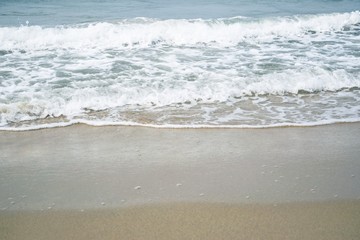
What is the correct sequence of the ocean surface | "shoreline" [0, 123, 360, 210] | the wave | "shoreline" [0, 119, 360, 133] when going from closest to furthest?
"shoreline" [0, 123, 360, 210] < "shoreline" [0, 119, 360, 133] < the ocean surface < the wave

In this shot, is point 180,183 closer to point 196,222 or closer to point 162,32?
point 196,222

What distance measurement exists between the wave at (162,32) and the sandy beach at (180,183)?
636 cm

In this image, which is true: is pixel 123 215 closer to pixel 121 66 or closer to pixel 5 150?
pixel 5 150

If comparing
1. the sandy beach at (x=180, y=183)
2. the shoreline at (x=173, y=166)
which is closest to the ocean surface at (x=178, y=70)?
the shoreline at (x=173, y=166)

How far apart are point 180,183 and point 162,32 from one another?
29.0 feet

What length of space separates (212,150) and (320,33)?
32.5 feet

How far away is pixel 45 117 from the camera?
5.30 metres

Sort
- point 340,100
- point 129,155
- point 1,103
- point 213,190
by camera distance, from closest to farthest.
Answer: point 213,190 < point 129,155 < point 1,103 < point 340,100

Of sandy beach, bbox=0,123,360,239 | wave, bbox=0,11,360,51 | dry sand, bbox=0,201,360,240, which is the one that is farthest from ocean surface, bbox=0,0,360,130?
dry sand, bbox=0,201,360,240

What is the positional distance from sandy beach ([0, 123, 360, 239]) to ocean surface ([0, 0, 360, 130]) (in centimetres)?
51

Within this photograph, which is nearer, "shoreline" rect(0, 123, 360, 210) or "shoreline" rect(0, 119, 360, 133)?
"shoreline" rect(0, 123, 360, 210)

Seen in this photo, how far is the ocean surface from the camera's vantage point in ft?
17.7

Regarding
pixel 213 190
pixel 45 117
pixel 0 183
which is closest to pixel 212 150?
pixel 213 190

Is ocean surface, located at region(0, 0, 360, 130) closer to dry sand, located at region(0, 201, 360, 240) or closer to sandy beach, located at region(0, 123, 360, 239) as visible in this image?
sandy beach, located at region(0, 123, 360, 239)
